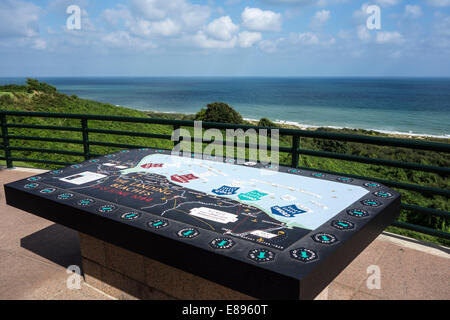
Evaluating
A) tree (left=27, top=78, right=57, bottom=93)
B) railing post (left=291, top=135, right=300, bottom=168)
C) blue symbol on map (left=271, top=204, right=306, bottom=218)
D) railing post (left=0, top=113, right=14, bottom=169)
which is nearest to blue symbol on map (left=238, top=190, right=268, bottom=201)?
blue symbol on map (left=271, top=204, right=306, bottom=218)

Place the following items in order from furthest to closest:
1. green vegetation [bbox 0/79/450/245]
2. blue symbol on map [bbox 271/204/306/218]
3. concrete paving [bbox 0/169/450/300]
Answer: green vegetation [bbox 0/79/450/245]
concrete paving [bbox 0/169/450/300]
blue symbol on map [bbox 271/204/306/218]

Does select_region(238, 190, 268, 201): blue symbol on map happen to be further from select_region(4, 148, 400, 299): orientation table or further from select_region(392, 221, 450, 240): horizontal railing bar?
select_region(392, 221, 450, 240): horizontal railing bar

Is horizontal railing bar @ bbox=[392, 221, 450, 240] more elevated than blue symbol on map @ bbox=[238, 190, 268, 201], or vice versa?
blue symbol on map @ bbox=[238, 190, 268, 201]

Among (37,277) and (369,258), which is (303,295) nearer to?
(369,258)

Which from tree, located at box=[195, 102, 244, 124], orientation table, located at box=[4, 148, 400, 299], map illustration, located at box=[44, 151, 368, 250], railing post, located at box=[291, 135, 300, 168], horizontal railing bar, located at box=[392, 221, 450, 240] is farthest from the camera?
tree, located at box=[195, 102, 244, 124]

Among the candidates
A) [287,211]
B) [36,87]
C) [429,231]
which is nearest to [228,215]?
[287,211]

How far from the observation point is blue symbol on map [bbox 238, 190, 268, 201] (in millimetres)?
2434

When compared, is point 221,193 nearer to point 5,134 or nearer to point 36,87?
point 5,134

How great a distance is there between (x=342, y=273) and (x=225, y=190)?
126 cm

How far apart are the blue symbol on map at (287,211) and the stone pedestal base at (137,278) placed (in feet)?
1.74

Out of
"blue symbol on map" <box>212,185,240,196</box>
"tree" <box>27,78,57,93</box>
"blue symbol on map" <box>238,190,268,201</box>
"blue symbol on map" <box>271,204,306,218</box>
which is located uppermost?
"tree" <box>27,78,57,93</box>

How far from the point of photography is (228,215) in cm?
211

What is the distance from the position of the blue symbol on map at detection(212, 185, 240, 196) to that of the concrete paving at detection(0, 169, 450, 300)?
895 millimetres

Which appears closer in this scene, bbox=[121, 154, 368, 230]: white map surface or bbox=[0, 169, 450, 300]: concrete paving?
bbox=[121, 154, 368, 230]: white map surface
